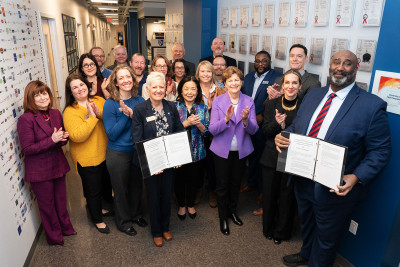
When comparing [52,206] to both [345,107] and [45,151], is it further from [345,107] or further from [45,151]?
[345,107]

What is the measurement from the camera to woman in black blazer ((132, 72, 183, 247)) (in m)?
2.51

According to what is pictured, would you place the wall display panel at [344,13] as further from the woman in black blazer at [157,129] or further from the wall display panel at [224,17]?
the wall display panel at [224,17]

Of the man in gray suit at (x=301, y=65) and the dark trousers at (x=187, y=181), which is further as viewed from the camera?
the dark trousers at (x=187, y=181)

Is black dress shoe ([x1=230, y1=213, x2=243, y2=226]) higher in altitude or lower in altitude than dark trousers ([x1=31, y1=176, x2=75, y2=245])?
lower

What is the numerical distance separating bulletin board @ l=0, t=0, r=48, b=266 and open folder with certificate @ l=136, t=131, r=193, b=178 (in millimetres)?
1161

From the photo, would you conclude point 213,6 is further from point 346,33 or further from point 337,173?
point 337,173

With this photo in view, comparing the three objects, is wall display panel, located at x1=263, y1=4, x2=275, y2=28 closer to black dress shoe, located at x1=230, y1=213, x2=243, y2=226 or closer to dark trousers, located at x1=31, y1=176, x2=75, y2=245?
black dress shoe, located at x1=230, y1=213, x2=243, y2=226

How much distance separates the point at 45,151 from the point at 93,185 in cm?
61

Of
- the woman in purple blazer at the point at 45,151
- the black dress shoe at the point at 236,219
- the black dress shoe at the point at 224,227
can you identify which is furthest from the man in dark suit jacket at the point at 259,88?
the woman in purple blazer at the point at 45,151

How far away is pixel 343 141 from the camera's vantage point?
2002 millimetres

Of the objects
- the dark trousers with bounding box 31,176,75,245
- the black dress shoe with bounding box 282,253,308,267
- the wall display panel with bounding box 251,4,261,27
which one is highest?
the wall display panel with bounding box 251,4,261,27

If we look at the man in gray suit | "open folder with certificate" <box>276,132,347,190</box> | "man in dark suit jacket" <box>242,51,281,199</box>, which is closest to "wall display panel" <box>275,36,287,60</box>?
"man in dark suit jacket" <box>242,51,281,199</box>

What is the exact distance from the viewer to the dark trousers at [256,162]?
3.64 m

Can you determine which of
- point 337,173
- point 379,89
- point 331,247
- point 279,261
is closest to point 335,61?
point 379,89
